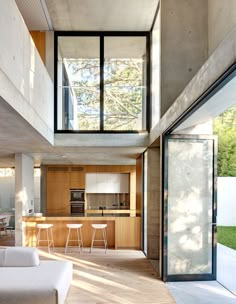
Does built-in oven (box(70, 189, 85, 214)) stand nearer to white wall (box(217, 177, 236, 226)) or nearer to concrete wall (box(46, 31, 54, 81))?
white wall (box(217, 177, 236, 226))

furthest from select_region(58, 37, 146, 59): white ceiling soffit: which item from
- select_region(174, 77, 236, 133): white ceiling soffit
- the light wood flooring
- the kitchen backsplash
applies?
the kitchen backsplash

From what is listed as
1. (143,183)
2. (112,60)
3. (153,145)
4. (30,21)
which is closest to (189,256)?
(153,145)

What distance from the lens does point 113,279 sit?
5.66 m

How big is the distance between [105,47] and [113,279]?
487cm

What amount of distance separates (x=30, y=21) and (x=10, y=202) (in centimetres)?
720

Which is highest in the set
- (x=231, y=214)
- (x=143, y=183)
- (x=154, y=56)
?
(x=154, y=56)

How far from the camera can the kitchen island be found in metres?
8.40

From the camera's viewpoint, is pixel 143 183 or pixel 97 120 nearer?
pixel 97 120

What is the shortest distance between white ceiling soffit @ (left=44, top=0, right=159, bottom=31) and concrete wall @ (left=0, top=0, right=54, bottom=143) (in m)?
1.60

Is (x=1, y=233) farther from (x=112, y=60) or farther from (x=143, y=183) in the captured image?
(x=112, y=60)

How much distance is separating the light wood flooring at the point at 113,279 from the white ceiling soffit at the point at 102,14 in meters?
4.88

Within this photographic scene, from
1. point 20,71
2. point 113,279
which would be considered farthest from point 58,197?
point 20,71

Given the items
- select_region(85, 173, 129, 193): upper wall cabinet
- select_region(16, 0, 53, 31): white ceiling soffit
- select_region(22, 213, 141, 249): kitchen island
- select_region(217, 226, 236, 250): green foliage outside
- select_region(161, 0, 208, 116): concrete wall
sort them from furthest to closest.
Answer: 1. select_region(85, 173, 129, 193): upper wall cabinet
2. select_region(217, 226, 236, 250): green foliage outside
3. select_region(22, 213, 141, 249): kitchen island
4. select_region(16, 0, 53, 31): white ceiling soffit
5. select_region(161, 0, 208, 116): concrete wall

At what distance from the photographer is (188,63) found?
5.75 m
